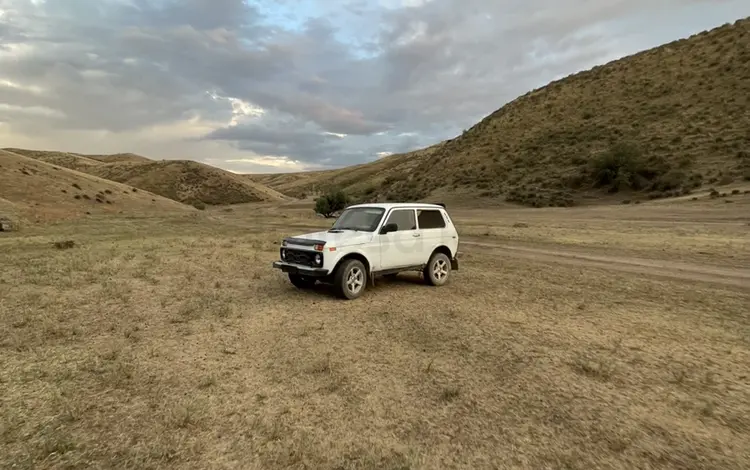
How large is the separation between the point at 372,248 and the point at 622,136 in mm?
43550

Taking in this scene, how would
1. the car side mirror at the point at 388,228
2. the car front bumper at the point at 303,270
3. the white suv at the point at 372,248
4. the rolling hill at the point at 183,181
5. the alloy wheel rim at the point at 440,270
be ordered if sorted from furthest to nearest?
the rolling hill at the point at 183,181 → the alloy wheel rim at the point at 440,270 → the car side mirror at the point at 388,228 → the white suv at the point at 372,248 → the car front bumper at the point at 303,270

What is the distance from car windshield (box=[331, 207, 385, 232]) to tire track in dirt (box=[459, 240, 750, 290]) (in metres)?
7.08

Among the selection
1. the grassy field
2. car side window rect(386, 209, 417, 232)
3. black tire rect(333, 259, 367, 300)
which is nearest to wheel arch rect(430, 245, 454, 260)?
the grassy field

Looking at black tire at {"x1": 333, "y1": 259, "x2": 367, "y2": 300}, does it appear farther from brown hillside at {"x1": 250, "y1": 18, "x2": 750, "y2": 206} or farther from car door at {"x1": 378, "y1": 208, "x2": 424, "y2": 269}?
brown hillside at {"x1": 250, "y1": 18, "x2": 750, "y2": 206}

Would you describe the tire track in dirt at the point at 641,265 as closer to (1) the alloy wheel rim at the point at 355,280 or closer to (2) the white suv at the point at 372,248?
(2) the white suv at the point at 372,248

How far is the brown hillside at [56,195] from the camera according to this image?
35219 mm

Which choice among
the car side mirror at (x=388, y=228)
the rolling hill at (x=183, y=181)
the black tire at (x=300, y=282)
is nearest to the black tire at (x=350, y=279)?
the car side mirror at (x=388, y=228)

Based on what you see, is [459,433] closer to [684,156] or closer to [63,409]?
[63,409]

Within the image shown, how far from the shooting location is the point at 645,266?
1315 centimetres

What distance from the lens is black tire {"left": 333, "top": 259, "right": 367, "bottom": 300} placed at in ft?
29.5

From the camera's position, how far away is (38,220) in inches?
1167

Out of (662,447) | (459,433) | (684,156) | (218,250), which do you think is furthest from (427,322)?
(684,156)

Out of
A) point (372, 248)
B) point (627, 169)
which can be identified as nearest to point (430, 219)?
point (372, 248)

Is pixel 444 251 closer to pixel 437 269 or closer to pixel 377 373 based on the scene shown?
pixel 437 269
